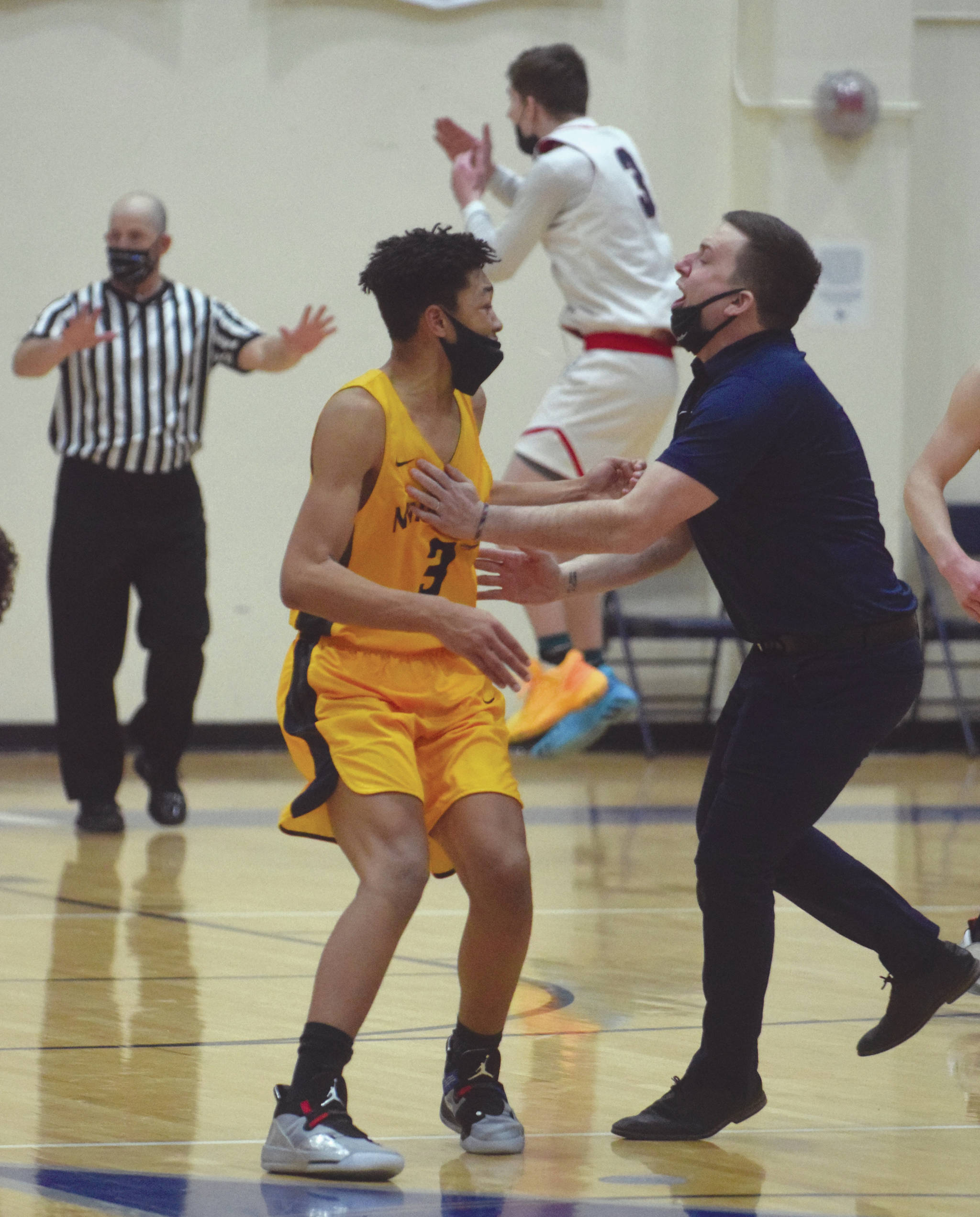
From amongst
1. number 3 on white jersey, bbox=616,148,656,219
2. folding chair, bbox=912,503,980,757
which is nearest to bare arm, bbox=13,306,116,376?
number 3 on white jersey, bbox=616,148,656,219

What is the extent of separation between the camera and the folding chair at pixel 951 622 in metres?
9.93

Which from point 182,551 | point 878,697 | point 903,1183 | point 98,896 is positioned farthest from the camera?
point 182,551

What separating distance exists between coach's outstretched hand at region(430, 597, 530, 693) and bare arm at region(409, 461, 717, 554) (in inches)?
8.1

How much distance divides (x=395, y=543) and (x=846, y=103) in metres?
7.18

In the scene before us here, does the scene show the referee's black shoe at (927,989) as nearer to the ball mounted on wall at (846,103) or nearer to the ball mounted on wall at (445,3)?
the ball mounted on wall at (846,103)

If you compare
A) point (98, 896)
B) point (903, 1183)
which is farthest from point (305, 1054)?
point (98, 896)

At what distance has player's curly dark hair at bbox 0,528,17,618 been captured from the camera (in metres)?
4.08

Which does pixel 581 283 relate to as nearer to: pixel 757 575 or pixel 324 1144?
pixel 757 575

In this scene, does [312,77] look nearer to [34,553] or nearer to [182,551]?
[34,553]

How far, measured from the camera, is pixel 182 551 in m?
6.79

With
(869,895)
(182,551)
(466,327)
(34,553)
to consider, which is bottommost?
(34,553)

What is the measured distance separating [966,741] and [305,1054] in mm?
7594

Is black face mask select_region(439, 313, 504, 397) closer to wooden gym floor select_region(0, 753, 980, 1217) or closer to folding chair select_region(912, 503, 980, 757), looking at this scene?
wooden gym floor select_region(0, 753, 980, 1217)

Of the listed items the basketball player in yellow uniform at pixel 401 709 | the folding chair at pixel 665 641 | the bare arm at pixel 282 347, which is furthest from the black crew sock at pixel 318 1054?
the folding chair at pixel 665 641
